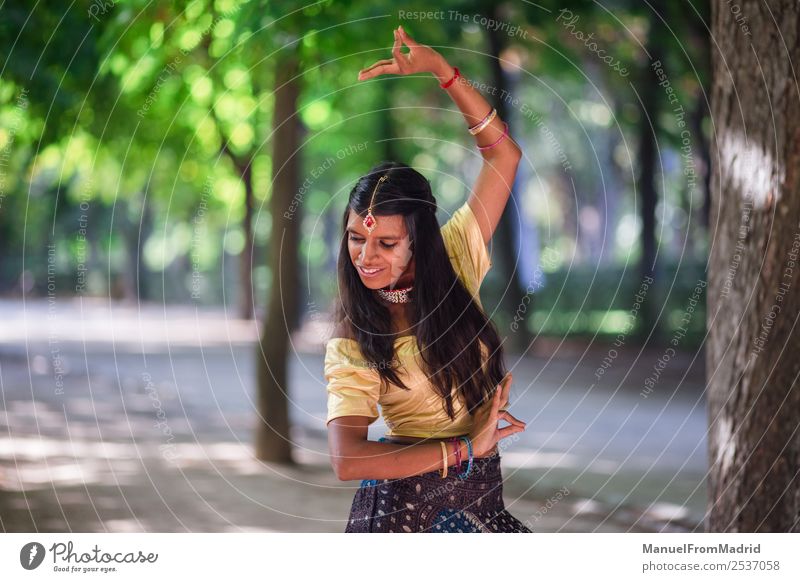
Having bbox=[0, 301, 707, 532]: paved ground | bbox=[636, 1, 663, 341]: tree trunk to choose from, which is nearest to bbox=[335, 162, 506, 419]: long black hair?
bbox=[0, 301, 707, 532]: paved ground

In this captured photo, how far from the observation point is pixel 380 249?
2.98 meters

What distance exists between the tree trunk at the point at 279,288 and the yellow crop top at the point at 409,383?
5.45m

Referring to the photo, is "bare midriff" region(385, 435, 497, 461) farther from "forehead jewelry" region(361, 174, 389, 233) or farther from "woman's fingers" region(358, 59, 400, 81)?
"woman's fingers" region(358, 59, 400, 81)

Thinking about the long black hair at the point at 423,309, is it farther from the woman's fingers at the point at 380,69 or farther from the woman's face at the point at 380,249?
the woman's fingers at the point at 380,69

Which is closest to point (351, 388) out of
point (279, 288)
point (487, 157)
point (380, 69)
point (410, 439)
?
point (410, 439)

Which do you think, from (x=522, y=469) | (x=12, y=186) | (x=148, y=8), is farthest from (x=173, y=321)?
(x=148, y=8)

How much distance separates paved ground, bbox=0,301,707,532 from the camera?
728 centimetres

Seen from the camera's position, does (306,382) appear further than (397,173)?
Yes

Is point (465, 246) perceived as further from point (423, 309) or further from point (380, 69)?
point (380, 69)

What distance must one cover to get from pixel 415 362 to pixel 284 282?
22.3ft

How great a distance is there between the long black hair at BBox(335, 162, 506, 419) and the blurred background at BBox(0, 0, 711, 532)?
16.3 inches
